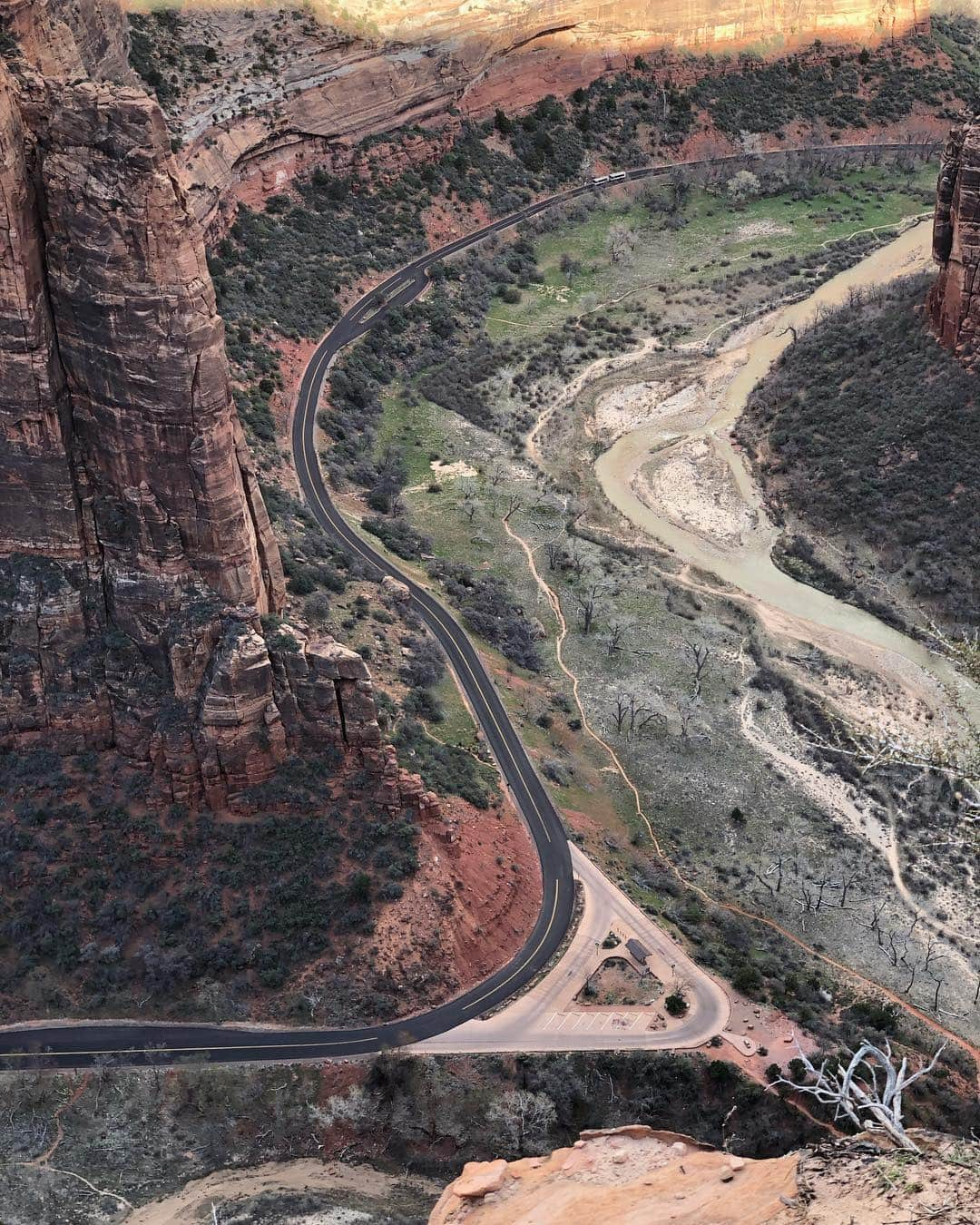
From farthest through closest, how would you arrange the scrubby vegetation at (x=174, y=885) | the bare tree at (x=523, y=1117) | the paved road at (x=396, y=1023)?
the scrubby vegetation at (x=174, y=885) < the paved road at (x=396, y=1023) < the bare tree at (x=523, y=1117)

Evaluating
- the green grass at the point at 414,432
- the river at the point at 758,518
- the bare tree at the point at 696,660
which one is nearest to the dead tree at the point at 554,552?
the river at the point at 758,518

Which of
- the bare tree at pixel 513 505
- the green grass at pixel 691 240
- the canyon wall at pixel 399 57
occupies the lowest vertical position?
the bare tree at pixel 513 505

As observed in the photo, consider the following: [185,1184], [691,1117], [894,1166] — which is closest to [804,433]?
[691,1117]

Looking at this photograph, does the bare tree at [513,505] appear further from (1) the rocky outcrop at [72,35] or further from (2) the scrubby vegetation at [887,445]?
(1) the rocky outcrop at [72,35]

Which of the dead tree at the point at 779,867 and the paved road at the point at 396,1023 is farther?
the dead tree at the point at 779,867

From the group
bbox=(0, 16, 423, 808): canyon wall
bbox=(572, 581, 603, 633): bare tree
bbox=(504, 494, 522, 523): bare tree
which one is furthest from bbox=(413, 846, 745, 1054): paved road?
bbox=(504, 494, 522, 523): bare tree

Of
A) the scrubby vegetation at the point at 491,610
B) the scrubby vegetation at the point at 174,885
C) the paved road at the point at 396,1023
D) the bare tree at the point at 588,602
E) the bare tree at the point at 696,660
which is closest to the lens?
the paved road at the point at 396,1023

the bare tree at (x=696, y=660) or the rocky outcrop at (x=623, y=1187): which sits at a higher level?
the bare tree at (x=696, y=660)

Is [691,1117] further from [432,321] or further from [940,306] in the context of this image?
[432,321]
